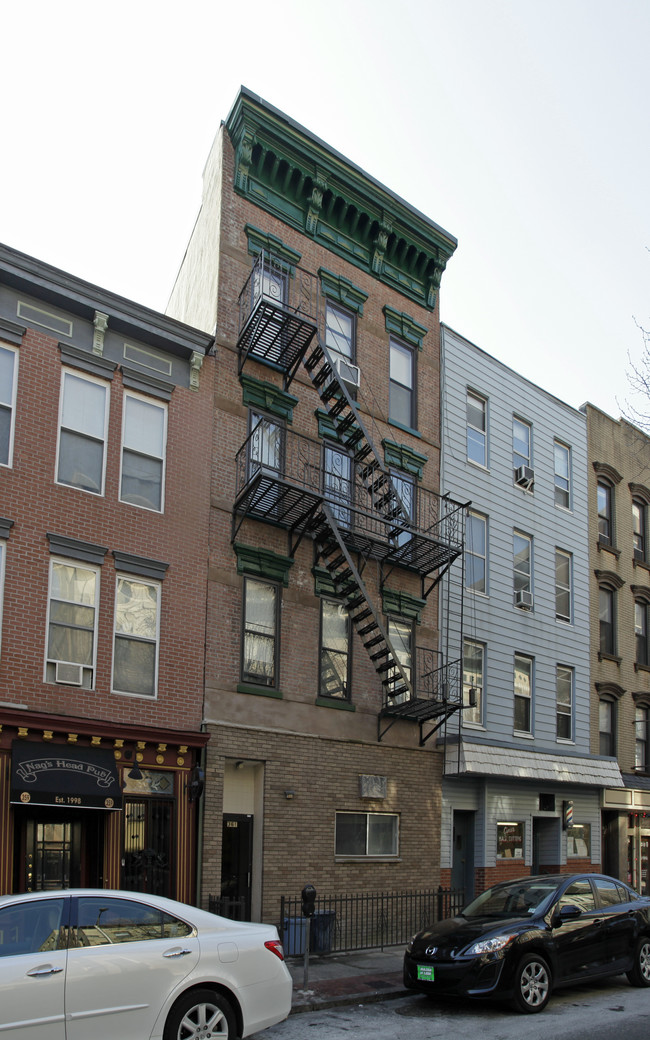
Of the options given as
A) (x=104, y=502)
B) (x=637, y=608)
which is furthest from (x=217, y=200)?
(x=637, y=608)

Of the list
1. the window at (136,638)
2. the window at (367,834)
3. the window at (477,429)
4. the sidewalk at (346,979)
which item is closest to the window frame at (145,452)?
the window at (136,638)

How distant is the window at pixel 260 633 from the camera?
54.2 ft

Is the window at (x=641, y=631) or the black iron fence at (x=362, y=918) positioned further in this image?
the window at (x=641, y=631)

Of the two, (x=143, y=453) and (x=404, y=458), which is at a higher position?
(x=404, y=458)

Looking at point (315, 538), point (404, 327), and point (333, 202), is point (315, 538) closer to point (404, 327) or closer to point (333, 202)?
point (404, 327)

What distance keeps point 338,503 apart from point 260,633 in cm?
262

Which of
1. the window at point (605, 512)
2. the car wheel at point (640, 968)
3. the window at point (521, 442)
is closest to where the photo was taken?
Result: the car wheel at point (640, 968)

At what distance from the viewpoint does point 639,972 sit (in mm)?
12719

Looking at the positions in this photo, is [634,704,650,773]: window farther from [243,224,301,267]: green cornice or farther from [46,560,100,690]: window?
[46,560,100,690]: window

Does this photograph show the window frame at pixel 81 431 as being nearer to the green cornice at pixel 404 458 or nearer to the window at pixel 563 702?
the green cornice at pixel 404 458

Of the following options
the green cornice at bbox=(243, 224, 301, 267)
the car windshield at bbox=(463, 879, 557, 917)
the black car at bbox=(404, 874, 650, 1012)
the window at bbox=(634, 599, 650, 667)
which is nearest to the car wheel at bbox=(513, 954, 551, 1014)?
the black car at bbox=(404, 874, 650, 1012)

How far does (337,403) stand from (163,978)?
11.9 metres

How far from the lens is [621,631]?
26531 mm

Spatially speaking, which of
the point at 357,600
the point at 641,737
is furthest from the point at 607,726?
the point at 357,600
